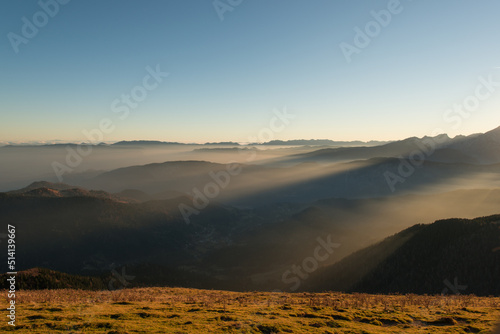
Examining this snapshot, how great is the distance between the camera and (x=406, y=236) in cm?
9681

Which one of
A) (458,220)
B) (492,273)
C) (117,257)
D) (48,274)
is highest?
(458,220)

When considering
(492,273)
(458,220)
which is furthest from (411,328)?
(458,220)

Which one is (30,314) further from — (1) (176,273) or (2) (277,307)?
(1) (176,273)

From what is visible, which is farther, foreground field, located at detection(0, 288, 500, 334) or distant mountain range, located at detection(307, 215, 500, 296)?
distant mountain range, located at detection(307, 215, 500, 296)

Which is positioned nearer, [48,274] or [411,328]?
[411,328]

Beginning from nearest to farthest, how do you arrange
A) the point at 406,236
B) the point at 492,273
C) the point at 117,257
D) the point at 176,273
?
the point at 492,273 → the point at 406,236 → the point at 176,273 → the point at 117,257

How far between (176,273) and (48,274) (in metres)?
73.3

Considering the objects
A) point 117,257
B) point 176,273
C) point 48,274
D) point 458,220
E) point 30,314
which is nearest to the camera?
point 30,314

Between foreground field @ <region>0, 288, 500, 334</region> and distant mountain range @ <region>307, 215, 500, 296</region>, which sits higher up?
foreground field @ <region>0, 288, 500, 334</region>

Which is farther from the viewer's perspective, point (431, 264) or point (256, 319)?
point (431, 264)

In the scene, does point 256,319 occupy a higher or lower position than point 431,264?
higher

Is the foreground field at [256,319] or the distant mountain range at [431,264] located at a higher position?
the foreground field at [256,319]

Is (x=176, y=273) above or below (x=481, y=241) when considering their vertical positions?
below

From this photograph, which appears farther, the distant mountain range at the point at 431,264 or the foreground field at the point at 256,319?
the distant mountain range at the point at 431,264
